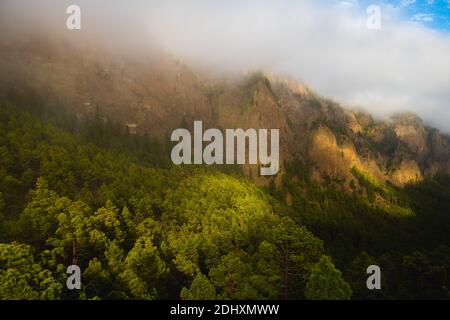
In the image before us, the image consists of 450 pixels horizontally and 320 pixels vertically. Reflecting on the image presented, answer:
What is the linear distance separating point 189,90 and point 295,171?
1991 inches

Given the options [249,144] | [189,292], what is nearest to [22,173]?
[189,292]

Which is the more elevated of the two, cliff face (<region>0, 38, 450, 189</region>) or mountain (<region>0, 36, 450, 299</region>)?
cliff face (<region>0, 38, 450, 189</region>)

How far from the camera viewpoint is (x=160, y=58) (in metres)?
170

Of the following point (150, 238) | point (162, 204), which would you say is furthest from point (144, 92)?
point (150, 238)

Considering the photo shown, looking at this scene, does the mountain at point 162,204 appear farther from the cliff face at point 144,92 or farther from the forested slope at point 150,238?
the cliff face at point 144,92

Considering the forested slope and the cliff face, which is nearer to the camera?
the forested slope
